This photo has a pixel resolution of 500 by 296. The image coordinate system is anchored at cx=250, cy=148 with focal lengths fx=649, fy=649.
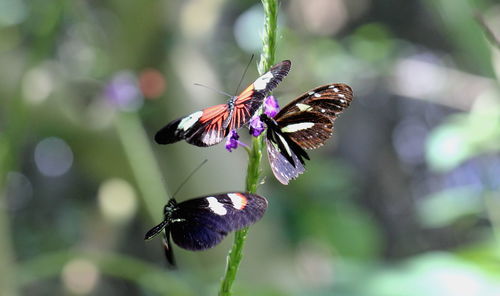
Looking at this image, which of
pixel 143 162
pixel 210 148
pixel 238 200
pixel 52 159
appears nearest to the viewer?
pixel 238 200

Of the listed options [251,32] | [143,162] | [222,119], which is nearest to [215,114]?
[222,119]

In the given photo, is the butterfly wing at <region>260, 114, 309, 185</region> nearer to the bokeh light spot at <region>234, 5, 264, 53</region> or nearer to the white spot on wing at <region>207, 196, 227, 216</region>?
the white spot on wing at <region>207, 196, 227, 216</region>

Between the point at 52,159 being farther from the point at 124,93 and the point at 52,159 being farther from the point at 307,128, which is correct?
the point at 307,128

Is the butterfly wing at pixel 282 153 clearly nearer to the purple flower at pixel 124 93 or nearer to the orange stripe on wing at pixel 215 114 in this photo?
the orange stripe on wing at pixel 215 114

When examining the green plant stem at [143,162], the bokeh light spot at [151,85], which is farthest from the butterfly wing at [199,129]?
the bokeh light spot at [151,85]

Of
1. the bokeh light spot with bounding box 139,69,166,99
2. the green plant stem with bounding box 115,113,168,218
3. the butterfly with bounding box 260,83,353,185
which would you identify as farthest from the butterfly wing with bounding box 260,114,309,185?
the bokeh light spot with bounding box 139,69,166,99
